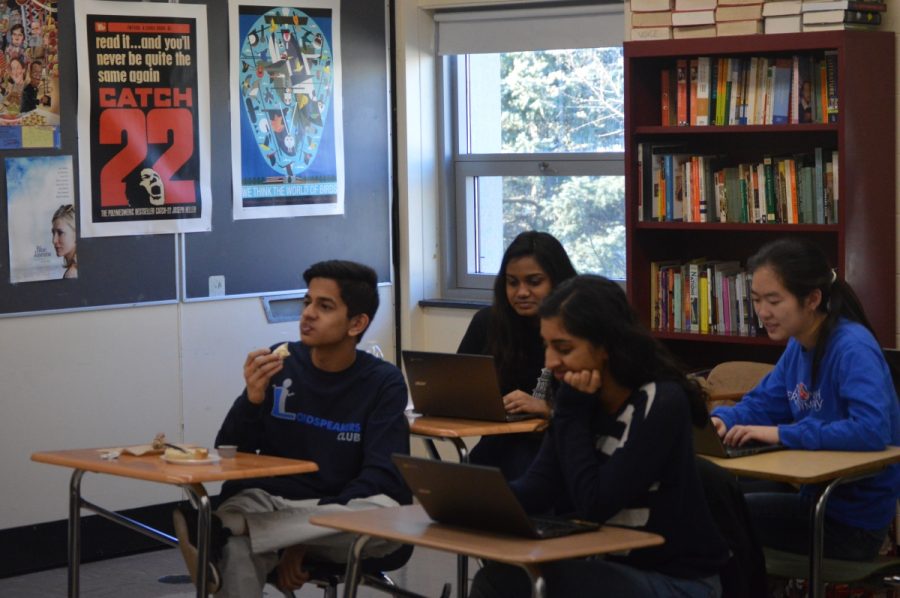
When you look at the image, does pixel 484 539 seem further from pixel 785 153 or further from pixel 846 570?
pixel 785 153

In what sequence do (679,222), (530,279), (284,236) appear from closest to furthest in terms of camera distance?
(530,279), (679,222), (284,236)

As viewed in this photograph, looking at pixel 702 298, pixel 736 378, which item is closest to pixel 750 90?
pixel 702 298

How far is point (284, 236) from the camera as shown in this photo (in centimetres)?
600

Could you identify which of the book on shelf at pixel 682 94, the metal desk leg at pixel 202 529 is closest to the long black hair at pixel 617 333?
the metal desk leg at pixel 202 529

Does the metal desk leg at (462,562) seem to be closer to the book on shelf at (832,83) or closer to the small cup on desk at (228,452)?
the small cup on desk at (228,452)

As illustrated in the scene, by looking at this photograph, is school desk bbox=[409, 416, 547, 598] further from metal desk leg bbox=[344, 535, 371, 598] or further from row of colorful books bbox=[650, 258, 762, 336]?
row of colorful books bbox=[650, 258, 762, 336]

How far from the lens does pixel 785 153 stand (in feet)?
16.8

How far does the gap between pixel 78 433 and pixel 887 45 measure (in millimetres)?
3210

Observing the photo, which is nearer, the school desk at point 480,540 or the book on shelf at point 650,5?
the school desk at point 480,540

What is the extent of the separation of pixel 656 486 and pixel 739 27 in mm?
2606

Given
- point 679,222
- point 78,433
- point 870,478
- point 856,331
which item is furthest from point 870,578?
point 78,433

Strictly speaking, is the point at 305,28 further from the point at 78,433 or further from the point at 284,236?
the point at 78,433

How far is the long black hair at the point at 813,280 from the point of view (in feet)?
12.0

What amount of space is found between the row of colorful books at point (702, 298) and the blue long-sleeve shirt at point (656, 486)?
7.58ft
